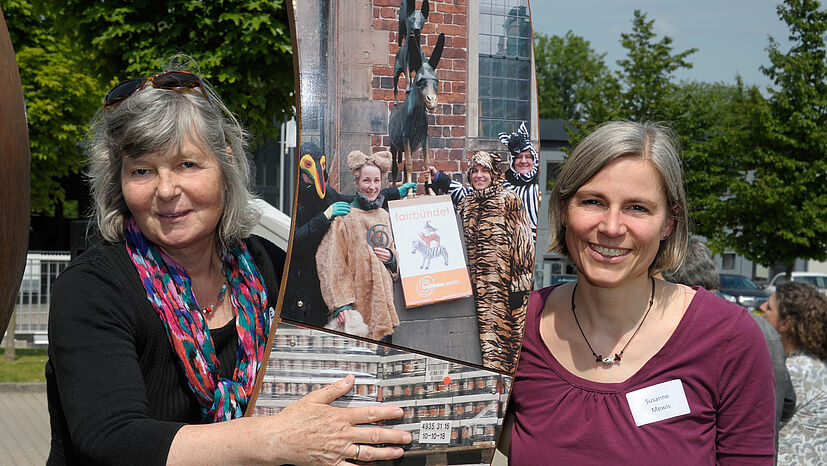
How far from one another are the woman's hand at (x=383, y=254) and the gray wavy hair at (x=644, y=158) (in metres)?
0.53

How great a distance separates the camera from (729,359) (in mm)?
1875

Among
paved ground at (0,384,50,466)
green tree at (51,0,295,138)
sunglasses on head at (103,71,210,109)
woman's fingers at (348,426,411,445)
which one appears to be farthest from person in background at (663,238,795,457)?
paved ground at (0,384,50,466)

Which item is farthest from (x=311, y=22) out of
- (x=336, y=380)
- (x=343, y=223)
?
(x=336, y=380)

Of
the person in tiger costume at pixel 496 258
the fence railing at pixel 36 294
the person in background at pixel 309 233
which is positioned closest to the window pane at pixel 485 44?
the person in tiger costume at pixel 496 258

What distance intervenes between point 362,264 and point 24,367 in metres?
9.75

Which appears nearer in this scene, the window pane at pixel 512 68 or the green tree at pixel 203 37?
the window pane at pixel 512 68

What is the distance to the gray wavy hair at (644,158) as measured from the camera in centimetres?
193

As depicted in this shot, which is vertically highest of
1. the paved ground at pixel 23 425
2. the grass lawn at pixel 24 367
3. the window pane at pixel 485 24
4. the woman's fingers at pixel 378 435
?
the window pane at pixel 485 24

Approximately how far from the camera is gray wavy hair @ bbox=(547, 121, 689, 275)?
1.93 m

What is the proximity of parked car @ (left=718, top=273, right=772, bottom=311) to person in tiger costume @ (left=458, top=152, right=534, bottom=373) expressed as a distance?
1631cm

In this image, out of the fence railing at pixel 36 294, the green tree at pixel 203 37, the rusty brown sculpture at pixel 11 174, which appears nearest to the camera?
the rusty brown sculpture at pixel 11 174

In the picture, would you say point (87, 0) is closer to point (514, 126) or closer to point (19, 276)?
point (514, 126)

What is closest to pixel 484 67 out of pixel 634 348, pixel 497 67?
pixel 497 67

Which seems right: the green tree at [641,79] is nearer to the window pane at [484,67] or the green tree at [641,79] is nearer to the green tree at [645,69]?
the green tree at [645,69]
